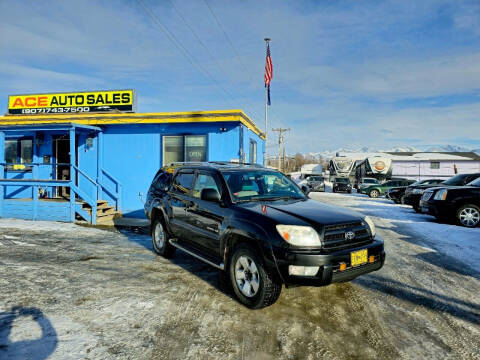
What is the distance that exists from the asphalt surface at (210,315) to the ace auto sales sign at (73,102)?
8.14 m

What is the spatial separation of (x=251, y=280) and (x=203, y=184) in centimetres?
186

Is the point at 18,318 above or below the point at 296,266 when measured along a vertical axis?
below

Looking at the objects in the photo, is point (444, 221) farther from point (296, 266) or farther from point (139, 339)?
point (139, 339)

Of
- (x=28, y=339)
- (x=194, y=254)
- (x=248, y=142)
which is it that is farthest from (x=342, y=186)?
(x=28, y=339)

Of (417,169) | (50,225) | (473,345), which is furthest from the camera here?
(417,169)

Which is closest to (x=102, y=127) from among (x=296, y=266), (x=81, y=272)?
(x=81, y=272)

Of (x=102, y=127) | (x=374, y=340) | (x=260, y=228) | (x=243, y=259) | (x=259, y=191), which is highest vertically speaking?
(x=102, y=127)

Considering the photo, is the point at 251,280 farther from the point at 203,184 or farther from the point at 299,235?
the point at 203,184

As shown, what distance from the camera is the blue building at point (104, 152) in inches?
391

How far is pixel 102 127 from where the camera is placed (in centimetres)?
1138

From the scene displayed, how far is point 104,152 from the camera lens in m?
11.4

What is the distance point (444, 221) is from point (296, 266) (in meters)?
8.94

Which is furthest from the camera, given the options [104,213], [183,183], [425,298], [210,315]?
[104,213]

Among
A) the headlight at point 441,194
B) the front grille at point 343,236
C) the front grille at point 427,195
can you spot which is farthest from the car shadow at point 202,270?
the front grille at point 427,195
